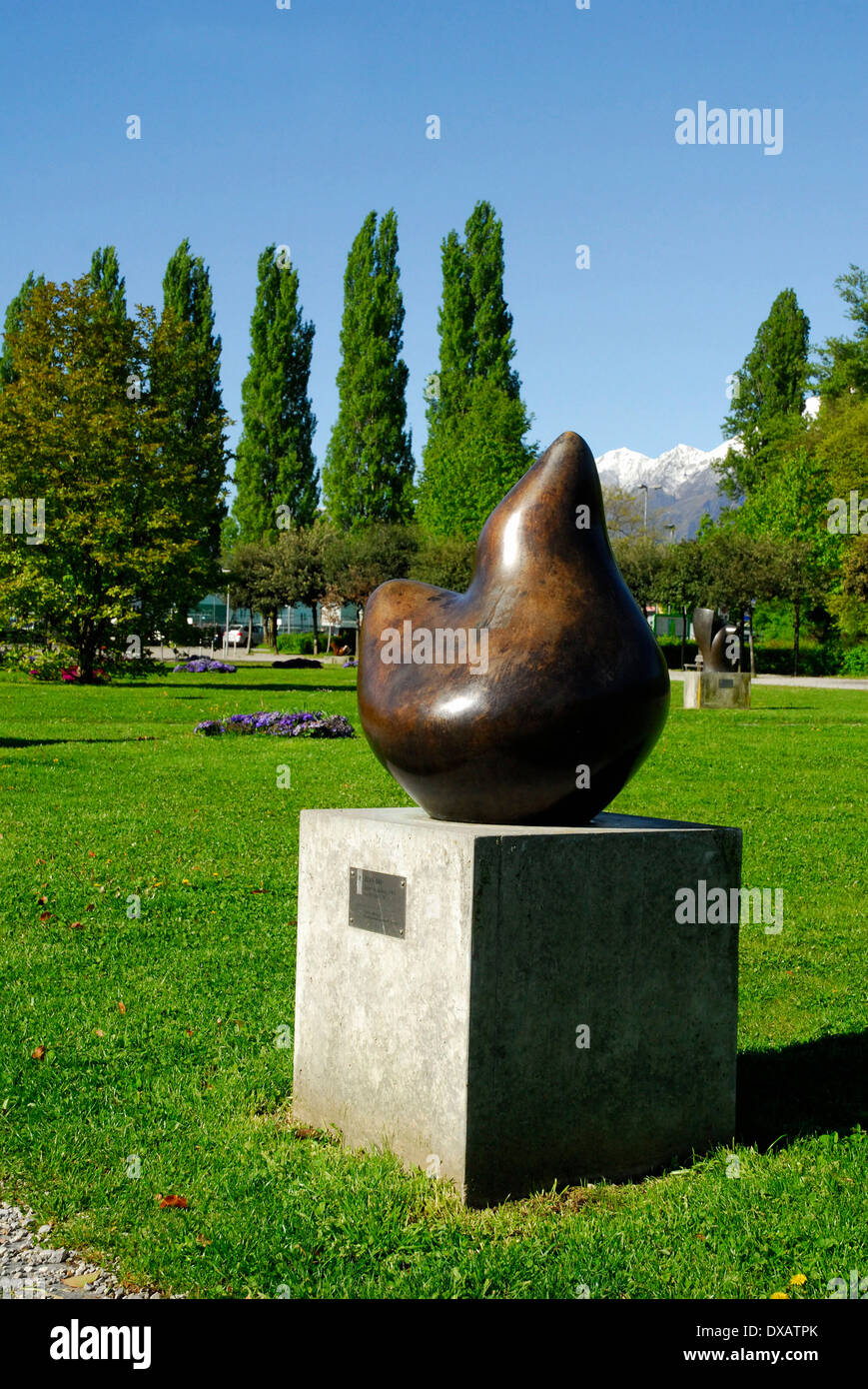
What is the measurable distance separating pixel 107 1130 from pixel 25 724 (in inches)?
630

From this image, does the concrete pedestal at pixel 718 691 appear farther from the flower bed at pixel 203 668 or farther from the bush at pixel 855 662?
the bush at pixel 855 662

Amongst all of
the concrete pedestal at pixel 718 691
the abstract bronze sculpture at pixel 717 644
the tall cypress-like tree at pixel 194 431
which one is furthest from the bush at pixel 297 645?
the concrete pedestal at pixel 718 691

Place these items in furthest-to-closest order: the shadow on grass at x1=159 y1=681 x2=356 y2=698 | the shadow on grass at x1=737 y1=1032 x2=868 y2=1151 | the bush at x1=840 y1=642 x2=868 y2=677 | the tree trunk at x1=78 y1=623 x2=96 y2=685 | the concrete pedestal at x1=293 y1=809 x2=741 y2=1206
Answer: the bush at x1=840 y1=642 x2=868 y2=677, the tree trunk at x1=78 y1=623 x2=96 y2=685, the shadow on grass at x1=159 y1=681 x2=356 y2=698, the shadow on grass at x1=737 y1=1032 x2=868 y2=1151, the concrete pedestal at x1=293 y1=809 x2=741 y2=1206

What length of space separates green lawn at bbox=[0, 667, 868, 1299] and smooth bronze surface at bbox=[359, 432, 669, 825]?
4.38 feet

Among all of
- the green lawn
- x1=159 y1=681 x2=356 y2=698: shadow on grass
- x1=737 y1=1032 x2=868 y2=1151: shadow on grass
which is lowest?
x1=737 y1=1032 x2=868 y2=1151: shadow on grass

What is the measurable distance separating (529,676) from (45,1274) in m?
2.35

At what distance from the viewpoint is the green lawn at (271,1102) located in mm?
3615

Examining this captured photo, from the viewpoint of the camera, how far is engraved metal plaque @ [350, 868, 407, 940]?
4.26 m

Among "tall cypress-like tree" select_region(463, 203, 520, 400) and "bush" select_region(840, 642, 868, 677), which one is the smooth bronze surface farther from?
"tall cypress-like tree" select_region(463, 203, 520, 400)

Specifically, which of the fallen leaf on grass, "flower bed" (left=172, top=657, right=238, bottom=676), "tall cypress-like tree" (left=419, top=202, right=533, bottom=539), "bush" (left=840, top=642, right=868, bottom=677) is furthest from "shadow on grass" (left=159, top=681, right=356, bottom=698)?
"bush" (left=840, top=642, right=868, bottom=677)

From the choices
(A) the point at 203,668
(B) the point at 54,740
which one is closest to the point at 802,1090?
(B) the point at 54,740

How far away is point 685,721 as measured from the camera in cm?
2045

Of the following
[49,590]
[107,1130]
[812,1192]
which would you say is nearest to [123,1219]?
[107,1130]

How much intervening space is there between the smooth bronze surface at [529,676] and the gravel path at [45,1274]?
189 centimetres
